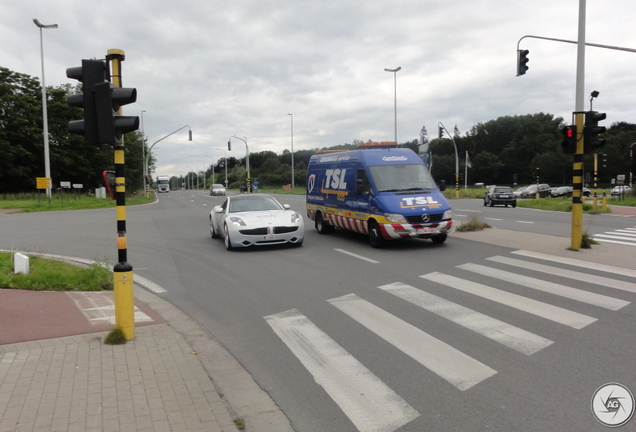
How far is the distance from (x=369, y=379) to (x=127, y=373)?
216 cm

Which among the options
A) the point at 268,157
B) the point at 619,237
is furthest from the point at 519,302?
the point at 268,157

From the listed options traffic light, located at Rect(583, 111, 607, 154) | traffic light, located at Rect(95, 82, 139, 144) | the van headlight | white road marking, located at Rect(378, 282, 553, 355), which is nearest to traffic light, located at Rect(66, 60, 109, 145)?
traffic light, located at Rect(95, 82, 139, 144)

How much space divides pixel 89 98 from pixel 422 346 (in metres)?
4.34

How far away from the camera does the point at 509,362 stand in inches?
197

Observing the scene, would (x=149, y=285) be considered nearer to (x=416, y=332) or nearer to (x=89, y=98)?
(x=89, y=98)

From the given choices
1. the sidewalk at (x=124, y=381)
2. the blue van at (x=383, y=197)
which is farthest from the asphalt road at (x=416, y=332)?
the blue van at (x=383, y=197)

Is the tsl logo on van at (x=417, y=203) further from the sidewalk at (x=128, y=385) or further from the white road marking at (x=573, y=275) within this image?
the sidewalk at (x=128, y=385)

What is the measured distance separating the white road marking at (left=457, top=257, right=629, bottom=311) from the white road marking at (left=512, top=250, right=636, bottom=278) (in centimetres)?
186

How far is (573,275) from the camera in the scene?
911 cm

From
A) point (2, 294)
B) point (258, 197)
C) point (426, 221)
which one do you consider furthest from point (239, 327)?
point (258, 197)

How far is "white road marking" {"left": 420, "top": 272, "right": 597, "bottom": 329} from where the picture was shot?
21.0 feet

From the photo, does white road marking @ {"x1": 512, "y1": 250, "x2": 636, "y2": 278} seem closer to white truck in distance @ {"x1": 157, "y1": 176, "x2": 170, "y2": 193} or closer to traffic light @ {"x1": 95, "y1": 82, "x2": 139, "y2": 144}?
traffic light @ {"x1": 95, "y1": 82, "x2": 139, "y2": 144}

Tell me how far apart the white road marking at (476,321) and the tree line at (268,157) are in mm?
13769

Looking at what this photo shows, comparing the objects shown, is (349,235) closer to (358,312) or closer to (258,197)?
(258,197)
